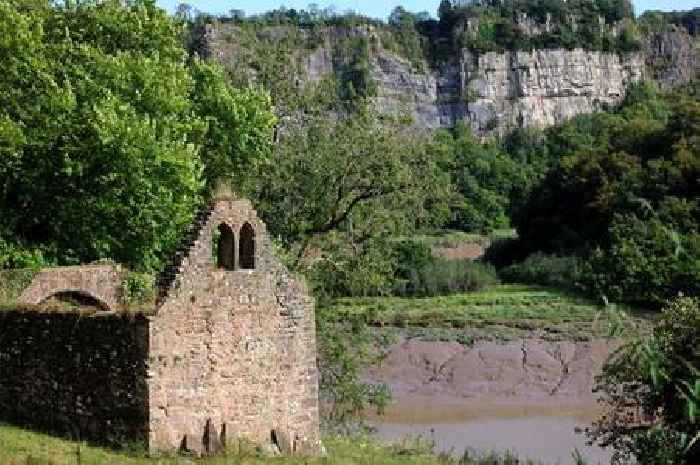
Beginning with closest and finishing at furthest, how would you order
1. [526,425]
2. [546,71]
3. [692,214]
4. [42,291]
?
1. [42,291]
2. [526,425]
3. [692,214]
4. [546,71]

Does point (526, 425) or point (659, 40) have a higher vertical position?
point (659, 40)

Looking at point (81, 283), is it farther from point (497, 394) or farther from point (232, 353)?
point (497, 394)

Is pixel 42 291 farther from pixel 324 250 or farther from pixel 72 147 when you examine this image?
pixel 324 250

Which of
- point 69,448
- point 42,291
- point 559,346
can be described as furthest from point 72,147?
point 559,346

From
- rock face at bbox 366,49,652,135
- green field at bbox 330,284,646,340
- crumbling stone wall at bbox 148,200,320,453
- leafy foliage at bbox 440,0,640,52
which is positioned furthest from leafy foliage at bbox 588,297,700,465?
leafy foliage at bbox 440,0,640,52

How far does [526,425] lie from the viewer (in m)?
40.5

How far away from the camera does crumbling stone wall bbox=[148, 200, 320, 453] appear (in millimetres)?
17703

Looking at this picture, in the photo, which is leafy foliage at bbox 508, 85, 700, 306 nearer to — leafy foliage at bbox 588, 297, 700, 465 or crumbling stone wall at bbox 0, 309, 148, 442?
leafy foliage at bbox 588, 297, 700, 465

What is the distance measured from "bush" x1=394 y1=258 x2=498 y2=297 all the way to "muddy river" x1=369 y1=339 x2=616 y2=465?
16.4m

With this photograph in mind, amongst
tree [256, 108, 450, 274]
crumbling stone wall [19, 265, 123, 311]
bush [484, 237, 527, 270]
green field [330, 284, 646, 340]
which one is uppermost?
tree [256, 108, 450, 274]

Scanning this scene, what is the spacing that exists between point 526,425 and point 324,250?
40.7 ft

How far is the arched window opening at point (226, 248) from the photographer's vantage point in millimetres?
18609

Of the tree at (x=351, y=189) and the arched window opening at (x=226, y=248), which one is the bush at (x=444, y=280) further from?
the arched window opening at (x=226, y=248)

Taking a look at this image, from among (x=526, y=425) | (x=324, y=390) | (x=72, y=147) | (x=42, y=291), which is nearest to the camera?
(x=42, y=291)
